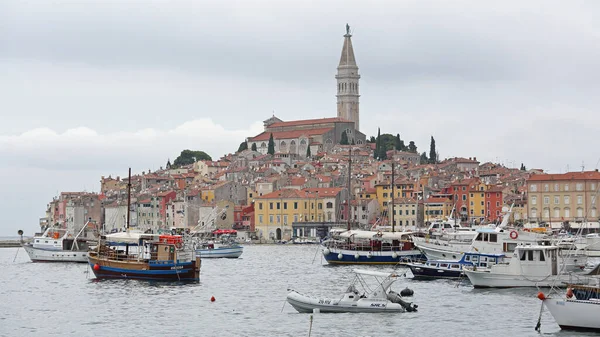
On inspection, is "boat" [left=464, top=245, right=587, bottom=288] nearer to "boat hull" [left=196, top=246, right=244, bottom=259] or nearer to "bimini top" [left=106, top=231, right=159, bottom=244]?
"bimini top" [left=106, top=231, right=159, bottom=244]

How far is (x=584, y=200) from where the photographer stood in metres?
104

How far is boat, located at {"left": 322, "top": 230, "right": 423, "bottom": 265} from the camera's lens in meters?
59.3

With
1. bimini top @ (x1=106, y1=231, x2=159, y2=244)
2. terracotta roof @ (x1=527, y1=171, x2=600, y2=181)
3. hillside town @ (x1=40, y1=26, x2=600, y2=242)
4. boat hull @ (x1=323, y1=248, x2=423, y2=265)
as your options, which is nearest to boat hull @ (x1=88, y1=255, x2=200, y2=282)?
bimini top @ (x1=106, y1=231, x2=159, y2=244)

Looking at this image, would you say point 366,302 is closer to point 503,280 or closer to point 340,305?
point 340,305

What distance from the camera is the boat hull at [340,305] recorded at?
33.4 meters

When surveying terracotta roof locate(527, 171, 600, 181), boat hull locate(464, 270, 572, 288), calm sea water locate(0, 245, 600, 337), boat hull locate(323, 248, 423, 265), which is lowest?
calm sea water locate(0, 245, 600, 337)

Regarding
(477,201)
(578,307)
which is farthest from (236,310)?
(477,201)

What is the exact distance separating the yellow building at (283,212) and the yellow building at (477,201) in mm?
14642

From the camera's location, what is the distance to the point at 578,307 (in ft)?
94.0

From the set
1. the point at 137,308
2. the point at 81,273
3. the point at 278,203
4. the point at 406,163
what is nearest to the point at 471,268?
the point at 137,308

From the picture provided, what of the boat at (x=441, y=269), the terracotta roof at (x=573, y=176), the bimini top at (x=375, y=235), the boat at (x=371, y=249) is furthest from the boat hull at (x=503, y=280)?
the terracotta roof at (x=573, y=176)

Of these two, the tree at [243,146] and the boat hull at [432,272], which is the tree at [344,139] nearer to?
the tree at [243,146]

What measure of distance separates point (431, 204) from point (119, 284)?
2730 inches

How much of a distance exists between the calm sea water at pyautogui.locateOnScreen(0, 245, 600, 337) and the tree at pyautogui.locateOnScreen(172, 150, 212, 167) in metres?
117
